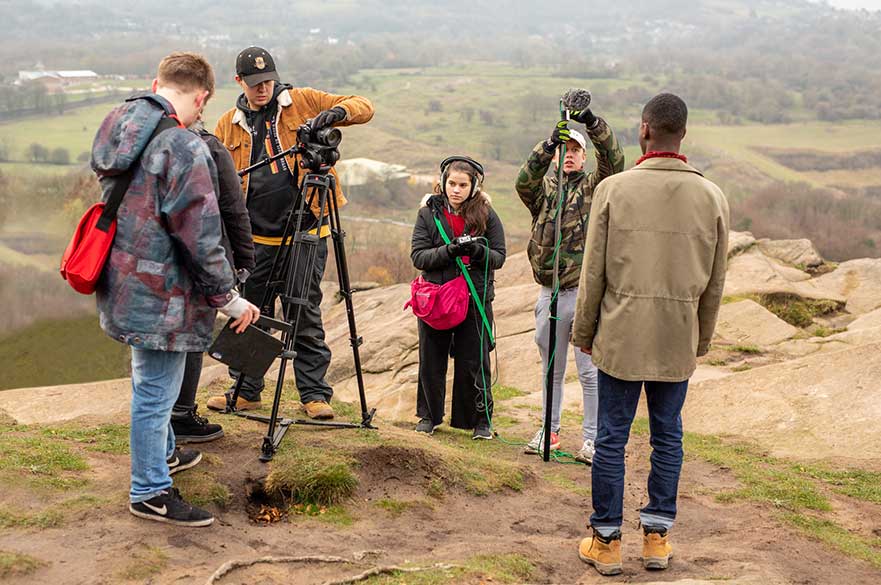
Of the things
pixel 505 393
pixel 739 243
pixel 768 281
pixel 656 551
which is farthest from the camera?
pixel 739 243

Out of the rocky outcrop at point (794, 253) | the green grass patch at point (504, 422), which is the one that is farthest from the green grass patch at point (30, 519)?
the rocky outcrop at point (794, 253)

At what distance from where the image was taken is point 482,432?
23.6 feet

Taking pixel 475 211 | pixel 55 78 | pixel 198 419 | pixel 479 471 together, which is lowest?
pixel 479 471

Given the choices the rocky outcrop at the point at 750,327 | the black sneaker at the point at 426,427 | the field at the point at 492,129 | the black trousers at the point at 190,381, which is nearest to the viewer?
the black trousers at the point at 190,381

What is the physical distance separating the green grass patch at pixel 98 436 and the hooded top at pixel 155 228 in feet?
5.47

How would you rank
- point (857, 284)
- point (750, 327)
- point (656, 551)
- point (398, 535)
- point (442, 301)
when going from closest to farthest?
point (656, 551), point (398, 535), point (442, 301), point (750, 327), point (857, 284)

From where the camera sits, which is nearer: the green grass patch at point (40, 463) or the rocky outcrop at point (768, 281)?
the green grass patch at point (40, 463)

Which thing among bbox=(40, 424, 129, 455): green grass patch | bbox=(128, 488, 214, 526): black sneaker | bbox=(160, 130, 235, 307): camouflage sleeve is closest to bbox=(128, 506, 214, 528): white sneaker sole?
bbox=(128, 488, 214, 526): black sneaker

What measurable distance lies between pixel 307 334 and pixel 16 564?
2820mm

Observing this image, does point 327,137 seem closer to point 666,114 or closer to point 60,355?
point 666,114

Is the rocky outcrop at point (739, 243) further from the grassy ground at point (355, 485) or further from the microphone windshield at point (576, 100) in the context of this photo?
the microphone windshield at point (576, 100)

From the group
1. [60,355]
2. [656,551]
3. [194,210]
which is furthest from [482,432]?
[60,355]

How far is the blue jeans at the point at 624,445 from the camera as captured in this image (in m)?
4.46

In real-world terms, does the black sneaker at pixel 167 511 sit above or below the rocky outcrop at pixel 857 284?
above
